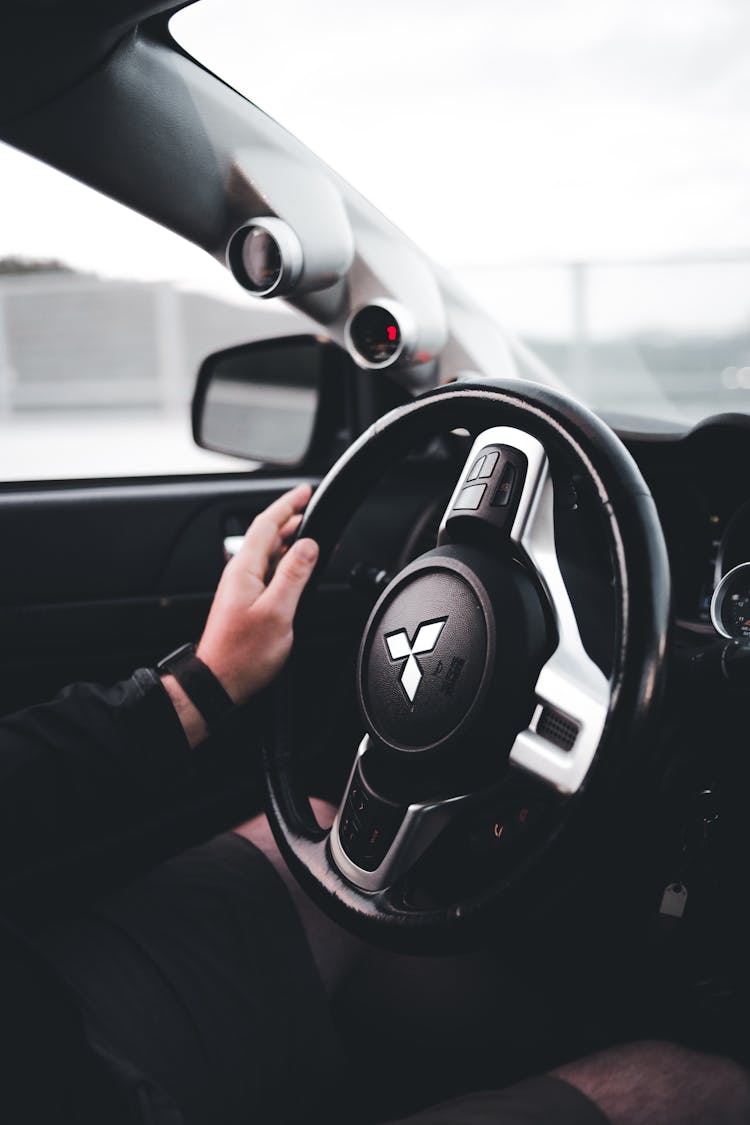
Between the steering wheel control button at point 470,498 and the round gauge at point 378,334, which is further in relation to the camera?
the round gauge at point 378,334

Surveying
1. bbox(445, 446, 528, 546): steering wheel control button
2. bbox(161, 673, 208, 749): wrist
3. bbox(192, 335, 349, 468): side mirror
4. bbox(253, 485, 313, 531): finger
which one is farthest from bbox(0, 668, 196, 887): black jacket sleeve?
bbox(192, 335, 349, 468): side mirror

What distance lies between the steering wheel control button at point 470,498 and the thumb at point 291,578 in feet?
0.85

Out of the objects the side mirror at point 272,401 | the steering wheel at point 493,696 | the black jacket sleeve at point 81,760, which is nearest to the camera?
the steering wheel at point 493,696

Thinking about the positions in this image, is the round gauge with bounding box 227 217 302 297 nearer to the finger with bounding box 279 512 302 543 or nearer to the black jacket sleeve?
the finger with bounding box 279 512 302 543

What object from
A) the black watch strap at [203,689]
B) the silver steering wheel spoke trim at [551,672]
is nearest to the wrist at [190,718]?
the black watch strap at [203,689]

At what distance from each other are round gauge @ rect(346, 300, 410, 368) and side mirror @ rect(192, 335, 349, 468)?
1.44 ft

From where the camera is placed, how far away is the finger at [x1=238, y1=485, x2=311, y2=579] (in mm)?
1354

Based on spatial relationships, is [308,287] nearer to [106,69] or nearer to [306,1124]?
[106,69]

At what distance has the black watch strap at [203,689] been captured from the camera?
4.19ft

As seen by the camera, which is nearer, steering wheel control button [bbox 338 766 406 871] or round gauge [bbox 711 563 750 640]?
steering wheel control button [bbox 338 766 406 871]

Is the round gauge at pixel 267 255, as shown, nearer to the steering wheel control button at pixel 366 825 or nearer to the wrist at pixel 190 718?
the wrist at pixel 190 718

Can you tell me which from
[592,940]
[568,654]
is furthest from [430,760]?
[592,940]

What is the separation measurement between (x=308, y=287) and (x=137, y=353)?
10050 mm

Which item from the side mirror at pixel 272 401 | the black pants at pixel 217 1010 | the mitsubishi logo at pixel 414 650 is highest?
the side mirror at pixel 272 401
